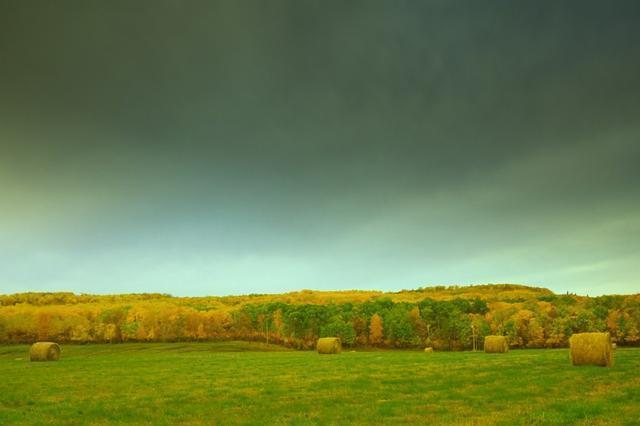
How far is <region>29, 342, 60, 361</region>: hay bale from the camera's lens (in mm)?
62000

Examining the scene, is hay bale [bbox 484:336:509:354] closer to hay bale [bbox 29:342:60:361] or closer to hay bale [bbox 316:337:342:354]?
hay bale [bbox 316:337:342:354]

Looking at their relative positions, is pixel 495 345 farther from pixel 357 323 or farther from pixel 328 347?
pixel 357 323

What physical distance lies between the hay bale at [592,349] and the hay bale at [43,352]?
55.1m

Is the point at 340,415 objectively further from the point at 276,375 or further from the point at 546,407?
the point at 276,375

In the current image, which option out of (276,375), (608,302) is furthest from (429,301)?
(276,375)

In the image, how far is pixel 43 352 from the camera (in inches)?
2454

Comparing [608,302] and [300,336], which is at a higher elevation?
[608,302]

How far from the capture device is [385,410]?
2011 centimetres

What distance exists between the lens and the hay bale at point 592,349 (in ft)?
112

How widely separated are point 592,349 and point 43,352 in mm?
56373

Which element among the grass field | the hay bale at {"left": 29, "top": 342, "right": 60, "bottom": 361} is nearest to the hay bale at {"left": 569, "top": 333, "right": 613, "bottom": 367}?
the grass field

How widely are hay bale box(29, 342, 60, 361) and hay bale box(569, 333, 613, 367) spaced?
2168 inches

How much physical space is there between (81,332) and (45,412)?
116362 mm

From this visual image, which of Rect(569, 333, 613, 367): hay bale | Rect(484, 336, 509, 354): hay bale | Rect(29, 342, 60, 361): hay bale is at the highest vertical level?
Rect(569, 333, 613, 367): hay bale
